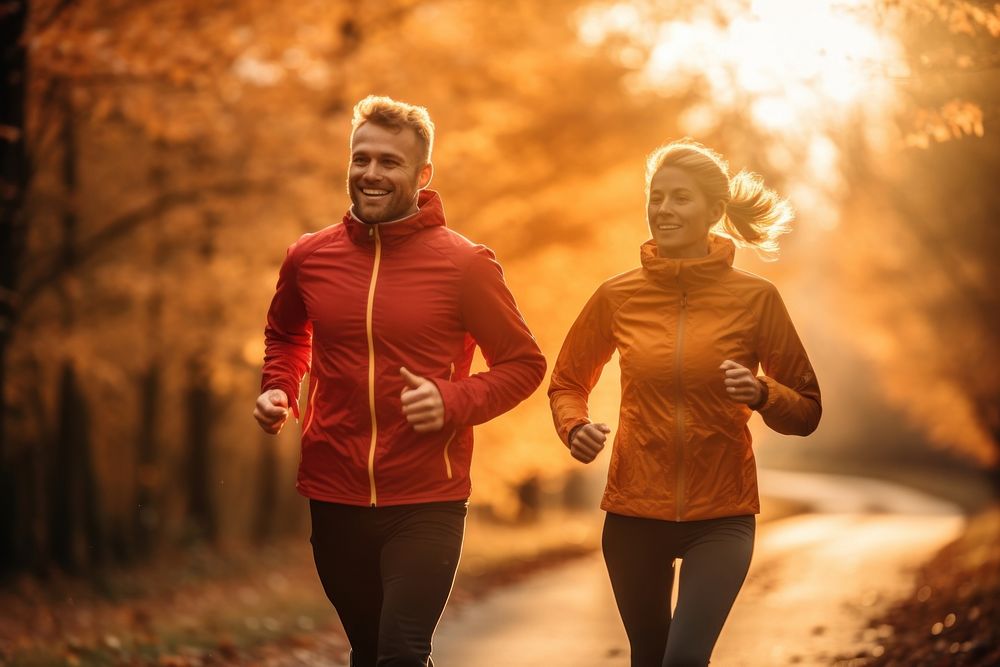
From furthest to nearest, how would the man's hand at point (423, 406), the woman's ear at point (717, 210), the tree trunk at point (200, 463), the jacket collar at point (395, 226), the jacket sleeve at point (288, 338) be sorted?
the tree trunk at point (200, 463) → the woman's ear at point (717, 210) → the jacket sleeve at point (288, 338) → the jacket collar at point (395, 226) → the man's hand at point (423, 406)

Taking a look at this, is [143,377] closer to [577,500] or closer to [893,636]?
[893,636]

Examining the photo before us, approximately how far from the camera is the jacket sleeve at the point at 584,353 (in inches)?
205

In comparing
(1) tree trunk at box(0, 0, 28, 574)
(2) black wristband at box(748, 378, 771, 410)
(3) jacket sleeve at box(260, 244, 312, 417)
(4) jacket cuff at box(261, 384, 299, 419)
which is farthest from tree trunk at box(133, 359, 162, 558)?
(2) black wristband at box(748, 378, 771, 410)

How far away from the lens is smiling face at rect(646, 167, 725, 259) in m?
5.04

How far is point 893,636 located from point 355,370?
6.48 meters

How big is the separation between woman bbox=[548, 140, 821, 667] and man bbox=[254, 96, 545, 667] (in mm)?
463

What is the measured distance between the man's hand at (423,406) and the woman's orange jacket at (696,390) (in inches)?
27.7

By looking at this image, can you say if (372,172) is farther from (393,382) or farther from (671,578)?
(671,578)

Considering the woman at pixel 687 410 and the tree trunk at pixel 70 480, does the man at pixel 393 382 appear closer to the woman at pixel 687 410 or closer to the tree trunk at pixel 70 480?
the woman at pixel 687 410

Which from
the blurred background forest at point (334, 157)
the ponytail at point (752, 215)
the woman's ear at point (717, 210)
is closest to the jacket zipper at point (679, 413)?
the woman's ear at point (717, 210)

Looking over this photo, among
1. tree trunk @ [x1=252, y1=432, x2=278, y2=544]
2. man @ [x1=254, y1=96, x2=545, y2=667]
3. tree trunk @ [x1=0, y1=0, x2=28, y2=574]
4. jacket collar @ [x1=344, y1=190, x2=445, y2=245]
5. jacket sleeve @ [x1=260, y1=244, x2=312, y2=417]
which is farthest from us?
tree trunk @ [x1=252, y1=432, x2=278, y2=544]

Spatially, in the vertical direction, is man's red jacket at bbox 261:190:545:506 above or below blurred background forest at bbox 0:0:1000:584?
below

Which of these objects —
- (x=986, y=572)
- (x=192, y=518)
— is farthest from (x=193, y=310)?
(x=986, y=572)

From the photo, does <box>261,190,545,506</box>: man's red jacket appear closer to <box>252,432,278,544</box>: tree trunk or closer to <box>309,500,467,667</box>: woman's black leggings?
<box>309,500,467,667</box>: woman's black leggings
